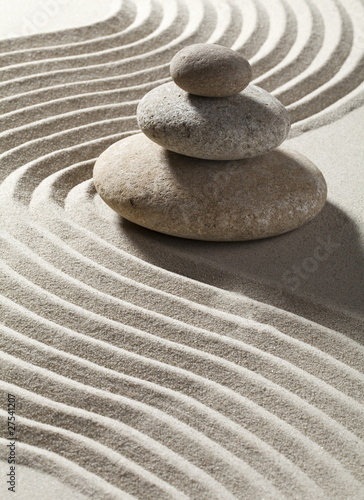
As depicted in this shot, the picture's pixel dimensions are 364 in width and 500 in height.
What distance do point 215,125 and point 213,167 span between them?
0.20 m

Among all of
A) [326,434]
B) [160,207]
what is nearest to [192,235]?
[160,207]

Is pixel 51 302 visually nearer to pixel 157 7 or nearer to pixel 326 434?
pixel 326 434

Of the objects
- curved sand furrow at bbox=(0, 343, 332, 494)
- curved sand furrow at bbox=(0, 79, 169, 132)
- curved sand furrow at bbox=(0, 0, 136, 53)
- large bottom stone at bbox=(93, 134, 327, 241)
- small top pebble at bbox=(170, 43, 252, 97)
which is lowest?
curved sand furrow at bbox=(0, 343, 332, 494)

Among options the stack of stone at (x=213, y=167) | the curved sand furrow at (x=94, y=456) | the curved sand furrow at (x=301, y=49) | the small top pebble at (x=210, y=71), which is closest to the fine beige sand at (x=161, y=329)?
the curved sand furrow at (x=94, y=456)

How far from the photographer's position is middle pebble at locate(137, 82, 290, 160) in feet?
8.02

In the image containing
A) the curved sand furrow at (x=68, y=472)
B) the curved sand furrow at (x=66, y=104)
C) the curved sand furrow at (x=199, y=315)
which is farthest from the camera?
the curved sand furrow at (x=66, y=104)

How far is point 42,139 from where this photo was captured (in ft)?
10.3

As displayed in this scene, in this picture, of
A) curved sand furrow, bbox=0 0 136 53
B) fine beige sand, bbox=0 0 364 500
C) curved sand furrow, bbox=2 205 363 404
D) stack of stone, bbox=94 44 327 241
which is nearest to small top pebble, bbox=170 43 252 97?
stack of stone, bbox=94 44 327 241

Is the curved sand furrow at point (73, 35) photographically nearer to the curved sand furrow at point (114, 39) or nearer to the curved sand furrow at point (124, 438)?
the curved sand furrow at point (114, 39)

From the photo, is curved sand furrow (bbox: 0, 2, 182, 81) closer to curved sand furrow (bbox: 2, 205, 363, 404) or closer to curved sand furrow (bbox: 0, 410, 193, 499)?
curved sand furrow (bbox: 2, 205, 363, 404)

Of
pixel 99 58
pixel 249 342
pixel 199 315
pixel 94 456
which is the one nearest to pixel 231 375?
pixel 249 342

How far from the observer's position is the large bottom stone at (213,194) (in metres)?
2.50

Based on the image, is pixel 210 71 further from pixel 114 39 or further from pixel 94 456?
pixel 114 39

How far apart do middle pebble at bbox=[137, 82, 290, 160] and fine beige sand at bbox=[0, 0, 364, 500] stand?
0.40 meters
